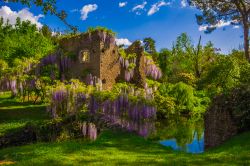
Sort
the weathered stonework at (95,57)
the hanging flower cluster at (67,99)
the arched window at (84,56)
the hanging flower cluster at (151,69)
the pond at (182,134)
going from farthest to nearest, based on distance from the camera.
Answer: the hanging flower cluster at (151,69)
the arched window at (84,56)
the weathered stonework at (95,57)
the pond at (182,134)
the hanging flower cluster at (67,99)

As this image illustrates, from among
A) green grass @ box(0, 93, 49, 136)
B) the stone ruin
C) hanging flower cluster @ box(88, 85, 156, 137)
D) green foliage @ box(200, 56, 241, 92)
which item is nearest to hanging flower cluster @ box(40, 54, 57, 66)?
the stone ruin

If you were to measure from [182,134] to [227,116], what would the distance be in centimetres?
1037

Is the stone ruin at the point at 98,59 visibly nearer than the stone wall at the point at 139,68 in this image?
Yes

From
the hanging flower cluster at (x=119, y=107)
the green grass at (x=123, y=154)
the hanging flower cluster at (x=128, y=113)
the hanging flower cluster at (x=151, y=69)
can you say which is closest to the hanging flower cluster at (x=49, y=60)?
the hanging flower cluster at (x=151, y=69)

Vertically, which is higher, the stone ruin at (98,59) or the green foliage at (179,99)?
the stone ruin at (98,59)

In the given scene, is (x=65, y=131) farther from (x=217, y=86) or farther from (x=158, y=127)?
(x=217, y=86)

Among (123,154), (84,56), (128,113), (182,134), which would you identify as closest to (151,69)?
(84,56)

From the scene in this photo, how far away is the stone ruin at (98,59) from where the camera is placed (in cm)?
3200

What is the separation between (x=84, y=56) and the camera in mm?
33219

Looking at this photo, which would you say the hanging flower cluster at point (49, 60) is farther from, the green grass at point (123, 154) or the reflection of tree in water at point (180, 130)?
the green grass at point (123, 154)

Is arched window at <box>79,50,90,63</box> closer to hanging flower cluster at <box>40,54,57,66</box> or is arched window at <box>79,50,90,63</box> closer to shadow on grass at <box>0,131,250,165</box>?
hanging flower cluster at <box>40,54,57,66</box>

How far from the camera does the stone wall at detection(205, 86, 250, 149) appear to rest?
17.4 m

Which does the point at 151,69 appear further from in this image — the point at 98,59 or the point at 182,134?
the point at 182,134

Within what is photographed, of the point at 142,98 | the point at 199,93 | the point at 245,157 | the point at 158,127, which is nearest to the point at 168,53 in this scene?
the point at 199,93
